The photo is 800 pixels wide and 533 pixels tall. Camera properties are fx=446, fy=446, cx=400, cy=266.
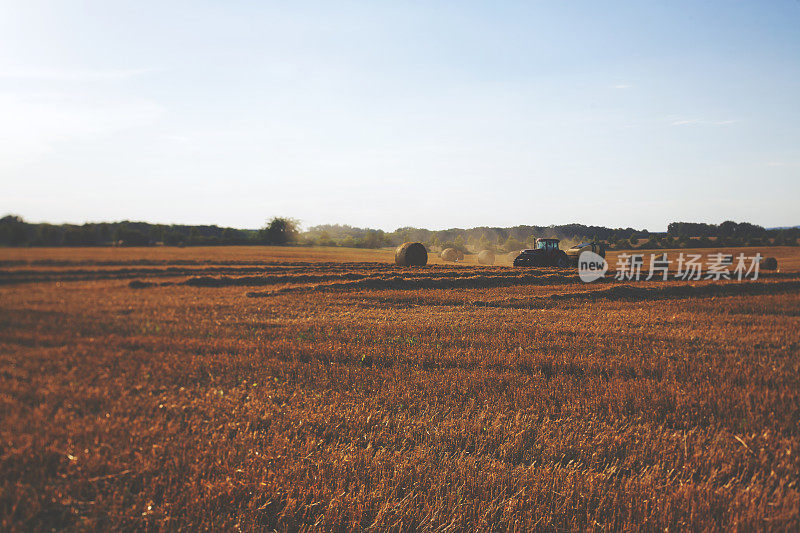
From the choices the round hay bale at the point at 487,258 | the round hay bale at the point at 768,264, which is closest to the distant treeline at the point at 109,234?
the round hay bale at the point at 768,264

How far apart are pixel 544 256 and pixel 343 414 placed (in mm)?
36391

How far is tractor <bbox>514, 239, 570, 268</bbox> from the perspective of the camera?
39.6 m

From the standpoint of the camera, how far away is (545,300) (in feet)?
71.1

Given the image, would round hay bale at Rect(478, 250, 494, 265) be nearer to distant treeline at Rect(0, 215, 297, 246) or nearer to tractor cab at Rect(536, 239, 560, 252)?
tractor cab at Rect(536, 239, 560, 252)

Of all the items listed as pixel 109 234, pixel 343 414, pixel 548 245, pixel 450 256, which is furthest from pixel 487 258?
pixel 109 234

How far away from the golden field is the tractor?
2611cm

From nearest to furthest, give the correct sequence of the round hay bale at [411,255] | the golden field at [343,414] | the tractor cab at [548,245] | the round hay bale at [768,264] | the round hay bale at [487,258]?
the golden field at [343,414] → the tractor cab at [548,245] → the round hay bale at [411,255] → the round hay bale at [768,264] → the round hay bale at [487,258]

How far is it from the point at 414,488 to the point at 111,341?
3764mm

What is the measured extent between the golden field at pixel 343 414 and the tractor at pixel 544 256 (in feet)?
85.7

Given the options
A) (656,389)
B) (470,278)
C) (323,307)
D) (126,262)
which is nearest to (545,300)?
(470,278)

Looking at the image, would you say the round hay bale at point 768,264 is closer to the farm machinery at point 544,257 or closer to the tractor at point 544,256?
the farm machinery at point 544,257

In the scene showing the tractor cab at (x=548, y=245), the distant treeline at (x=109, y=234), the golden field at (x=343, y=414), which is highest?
the tractor cab at (x=548, y=245)

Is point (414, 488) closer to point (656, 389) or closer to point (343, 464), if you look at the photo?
point (343, 464)

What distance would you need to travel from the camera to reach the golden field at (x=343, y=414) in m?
1.53
